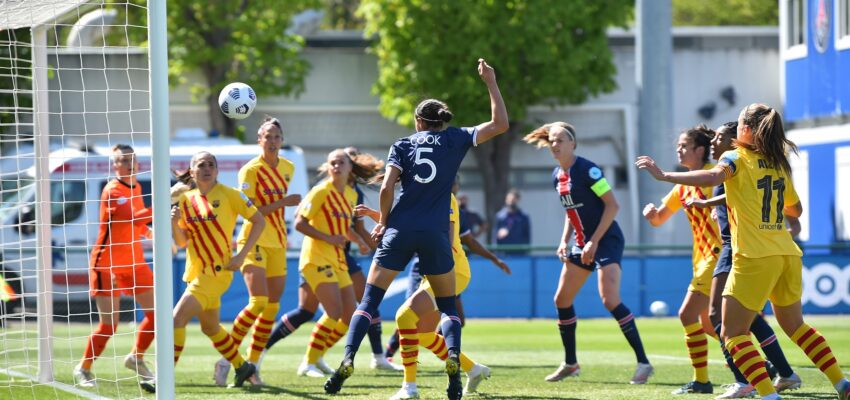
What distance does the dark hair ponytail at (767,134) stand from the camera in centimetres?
769

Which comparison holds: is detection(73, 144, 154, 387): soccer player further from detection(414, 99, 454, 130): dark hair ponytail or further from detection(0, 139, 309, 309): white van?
detection(0, 139, 309, 309): white van

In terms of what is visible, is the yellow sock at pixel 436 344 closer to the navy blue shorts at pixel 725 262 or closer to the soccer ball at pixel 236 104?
the navy blue shorts at pixel 725 262

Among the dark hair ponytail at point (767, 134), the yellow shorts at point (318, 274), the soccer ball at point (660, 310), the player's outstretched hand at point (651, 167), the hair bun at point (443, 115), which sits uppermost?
the hair bun at point (443, 115)

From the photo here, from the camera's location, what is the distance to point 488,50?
2847cm

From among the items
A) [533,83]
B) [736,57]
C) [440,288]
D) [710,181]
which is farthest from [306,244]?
[736,57]

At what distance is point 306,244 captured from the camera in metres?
10.6

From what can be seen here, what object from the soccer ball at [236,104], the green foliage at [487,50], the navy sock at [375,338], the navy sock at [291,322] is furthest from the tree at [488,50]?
the soccer ball at [236,104]

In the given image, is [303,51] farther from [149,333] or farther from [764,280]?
[764,280]

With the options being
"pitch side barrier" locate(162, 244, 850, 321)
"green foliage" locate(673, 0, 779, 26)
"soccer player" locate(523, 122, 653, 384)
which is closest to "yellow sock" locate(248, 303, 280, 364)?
"soccer player" locate(523, 122, 653, 384)

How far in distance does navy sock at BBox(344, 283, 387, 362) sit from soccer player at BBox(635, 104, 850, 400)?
6.42 feet

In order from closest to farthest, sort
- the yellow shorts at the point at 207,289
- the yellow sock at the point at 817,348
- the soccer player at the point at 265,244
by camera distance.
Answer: the yellow sock at the point at 817,348
the yellow shorts at the point at 207,289
the soccer player at the point at 265,244

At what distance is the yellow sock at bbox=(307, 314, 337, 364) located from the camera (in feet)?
34.1

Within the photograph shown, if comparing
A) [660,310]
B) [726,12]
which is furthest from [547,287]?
[726,12]

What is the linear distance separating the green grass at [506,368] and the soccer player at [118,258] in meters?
0.26
